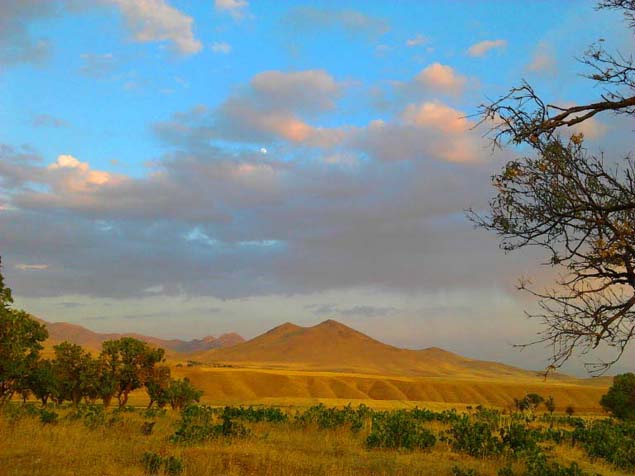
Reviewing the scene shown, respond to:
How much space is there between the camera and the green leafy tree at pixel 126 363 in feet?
153

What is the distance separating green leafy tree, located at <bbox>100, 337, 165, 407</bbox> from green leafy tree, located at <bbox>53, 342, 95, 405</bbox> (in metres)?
1.35

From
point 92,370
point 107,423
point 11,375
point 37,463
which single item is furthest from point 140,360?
point 37,463

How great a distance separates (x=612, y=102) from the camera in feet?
26.7

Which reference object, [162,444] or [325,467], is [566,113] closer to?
[325,467]

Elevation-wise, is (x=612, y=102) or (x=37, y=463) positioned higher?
(x=612, y=102)

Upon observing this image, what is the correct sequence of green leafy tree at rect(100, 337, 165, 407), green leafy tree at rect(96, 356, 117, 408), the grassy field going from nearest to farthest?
1. the grassy field
2. green leafy tree at rect(96, 356, 117, 408)
3. green leafy tree at rect(100, 337, 165, 407)

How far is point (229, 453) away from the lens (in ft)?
51.8

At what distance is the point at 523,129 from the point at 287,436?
15.9 meters

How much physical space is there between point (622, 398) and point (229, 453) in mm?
77666

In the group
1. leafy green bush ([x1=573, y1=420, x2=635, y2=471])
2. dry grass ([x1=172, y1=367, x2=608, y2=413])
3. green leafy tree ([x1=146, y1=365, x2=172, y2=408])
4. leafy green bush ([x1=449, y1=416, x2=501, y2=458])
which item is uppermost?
leafy green bush ([x1=449, y1=416, x2=501, y2=458])

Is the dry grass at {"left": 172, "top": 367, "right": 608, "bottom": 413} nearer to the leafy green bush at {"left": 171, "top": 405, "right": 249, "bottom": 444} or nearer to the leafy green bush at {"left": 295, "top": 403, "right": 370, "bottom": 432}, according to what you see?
the leafy green bush at {"left": 295, "top": 403, "right": 370, "bottom": 432}

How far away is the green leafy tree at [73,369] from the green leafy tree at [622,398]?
67.8 m

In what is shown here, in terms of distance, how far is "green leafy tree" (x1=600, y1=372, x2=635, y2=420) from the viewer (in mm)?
75062

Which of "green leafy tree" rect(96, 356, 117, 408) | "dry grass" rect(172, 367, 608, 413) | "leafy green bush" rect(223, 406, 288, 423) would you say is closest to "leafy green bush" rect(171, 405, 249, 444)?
"leafy green bush" rect(223, 406, 288, 423)
